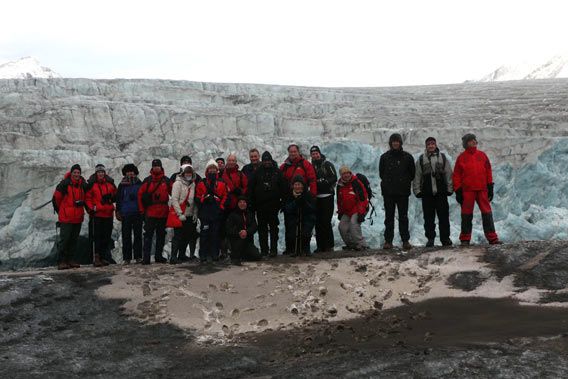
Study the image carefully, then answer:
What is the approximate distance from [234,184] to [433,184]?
8.92 feet

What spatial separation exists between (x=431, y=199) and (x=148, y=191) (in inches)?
152

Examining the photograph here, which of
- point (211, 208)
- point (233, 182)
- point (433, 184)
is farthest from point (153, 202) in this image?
point (433, 184)

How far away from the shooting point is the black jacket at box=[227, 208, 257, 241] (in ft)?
26.1

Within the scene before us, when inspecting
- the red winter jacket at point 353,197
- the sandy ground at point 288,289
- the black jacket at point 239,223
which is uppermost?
the red winter jacket at point 353,197

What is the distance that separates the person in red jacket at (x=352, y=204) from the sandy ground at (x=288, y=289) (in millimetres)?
1024

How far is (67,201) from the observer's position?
8242 millimetres

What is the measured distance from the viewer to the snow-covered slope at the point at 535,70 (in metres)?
115

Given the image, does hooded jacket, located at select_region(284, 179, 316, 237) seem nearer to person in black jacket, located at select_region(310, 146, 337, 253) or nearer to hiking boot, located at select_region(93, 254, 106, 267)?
person in black jacket, located at select_region(310, 146, 337, 253)

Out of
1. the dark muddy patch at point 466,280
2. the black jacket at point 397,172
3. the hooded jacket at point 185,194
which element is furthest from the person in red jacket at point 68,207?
the dark muddy patch at point 466,280

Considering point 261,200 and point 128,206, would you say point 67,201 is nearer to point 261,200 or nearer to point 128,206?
point 128,206

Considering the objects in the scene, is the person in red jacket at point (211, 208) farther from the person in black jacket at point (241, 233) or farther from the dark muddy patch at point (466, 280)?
the dark muddy patch at point (466, 280)

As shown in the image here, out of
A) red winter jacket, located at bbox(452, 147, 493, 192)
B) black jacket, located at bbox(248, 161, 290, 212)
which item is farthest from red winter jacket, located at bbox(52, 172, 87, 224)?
red winter jacket, located at bbox(452, 147, 493, 192)

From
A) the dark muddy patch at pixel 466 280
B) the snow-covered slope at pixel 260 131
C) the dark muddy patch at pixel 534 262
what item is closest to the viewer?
the dark muddy patch at pixel 534 262

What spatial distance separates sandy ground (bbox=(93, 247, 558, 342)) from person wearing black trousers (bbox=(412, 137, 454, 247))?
30.9 inches
